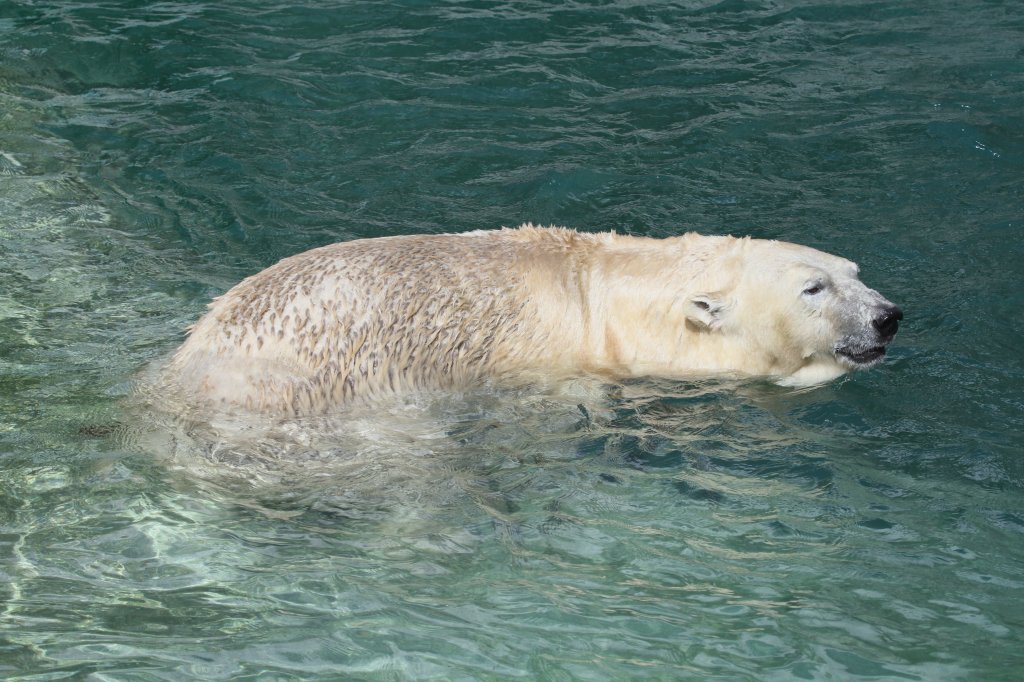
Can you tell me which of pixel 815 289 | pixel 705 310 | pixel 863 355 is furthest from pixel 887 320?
pixel 705 310

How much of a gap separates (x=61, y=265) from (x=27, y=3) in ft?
15.5

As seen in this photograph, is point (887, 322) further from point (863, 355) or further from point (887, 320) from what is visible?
point (863, 355)

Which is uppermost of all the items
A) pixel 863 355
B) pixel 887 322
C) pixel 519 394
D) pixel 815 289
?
pixel 815 289

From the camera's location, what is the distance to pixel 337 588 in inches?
169

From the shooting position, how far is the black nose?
5.52 metres

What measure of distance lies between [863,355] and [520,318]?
5.64 ft

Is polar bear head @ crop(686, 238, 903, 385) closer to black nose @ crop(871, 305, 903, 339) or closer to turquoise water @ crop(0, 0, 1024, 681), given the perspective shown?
black nose @ crop(871, 305, 903, 339)

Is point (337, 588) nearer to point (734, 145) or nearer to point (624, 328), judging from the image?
point (624, 328)

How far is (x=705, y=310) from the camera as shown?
5.68 m

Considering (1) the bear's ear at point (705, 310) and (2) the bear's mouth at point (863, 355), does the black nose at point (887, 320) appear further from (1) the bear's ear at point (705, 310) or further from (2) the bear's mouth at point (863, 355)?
(1) the bear's ear at point (705, 310)

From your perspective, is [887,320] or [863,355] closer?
[887,320]

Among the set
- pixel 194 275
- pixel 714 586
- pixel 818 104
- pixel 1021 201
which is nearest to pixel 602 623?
pixel 714 586

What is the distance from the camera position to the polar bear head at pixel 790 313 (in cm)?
558

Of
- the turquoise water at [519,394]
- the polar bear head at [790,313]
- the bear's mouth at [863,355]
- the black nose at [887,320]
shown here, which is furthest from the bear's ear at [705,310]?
the black nose at [887,320]
